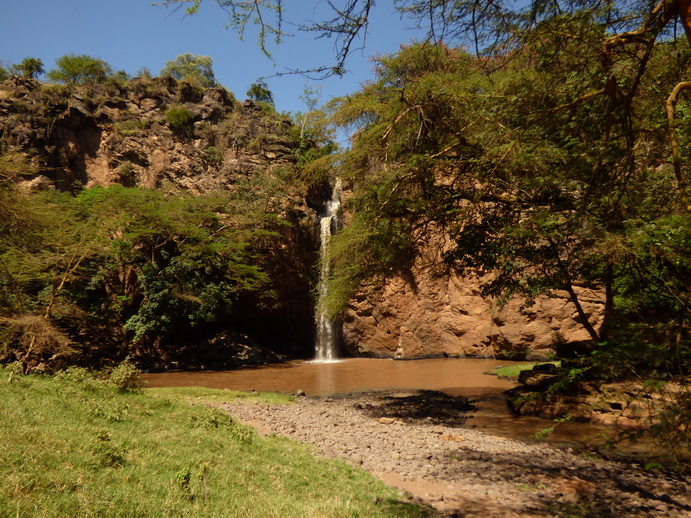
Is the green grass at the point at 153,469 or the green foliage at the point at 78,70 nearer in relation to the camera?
the green grass at the point at 153,469

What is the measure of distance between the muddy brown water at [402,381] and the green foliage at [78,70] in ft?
75.8

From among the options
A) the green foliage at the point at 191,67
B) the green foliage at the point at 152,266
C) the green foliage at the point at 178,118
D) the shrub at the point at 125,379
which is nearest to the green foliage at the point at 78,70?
the green foliage at the point at 178,118

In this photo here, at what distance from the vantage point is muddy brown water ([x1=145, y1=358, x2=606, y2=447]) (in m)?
8.18

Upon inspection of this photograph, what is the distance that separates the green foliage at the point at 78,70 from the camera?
1133 inches

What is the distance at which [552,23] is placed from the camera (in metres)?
3.71

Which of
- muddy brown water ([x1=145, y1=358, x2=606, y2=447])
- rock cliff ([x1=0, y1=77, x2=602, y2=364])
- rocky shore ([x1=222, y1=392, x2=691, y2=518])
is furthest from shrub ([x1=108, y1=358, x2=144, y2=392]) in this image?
rock cliff ([x1=0, y1=77, x2=602, y2=364])

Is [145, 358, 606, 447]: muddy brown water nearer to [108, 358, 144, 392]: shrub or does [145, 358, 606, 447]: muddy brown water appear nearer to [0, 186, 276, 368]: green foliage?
[0, 186, 276, 368]: green foliage

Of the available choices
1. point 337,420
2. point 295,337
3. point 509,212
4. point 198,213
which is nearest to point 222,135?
point 198,213

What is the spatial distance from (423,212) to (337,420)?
5226 mm

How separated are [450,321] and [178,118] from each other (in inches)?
888

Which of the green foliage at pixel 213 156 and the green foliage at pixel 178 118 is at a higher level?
the green foliage at pixel 178 118

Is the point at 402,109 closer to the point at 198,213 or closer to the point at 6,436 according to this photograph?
the point at 6,436

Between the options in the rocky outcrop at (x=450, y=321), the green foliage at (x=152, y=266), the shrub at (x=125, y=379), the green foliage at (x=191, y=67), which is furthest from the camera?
the green foliage at (x=191, y=67)

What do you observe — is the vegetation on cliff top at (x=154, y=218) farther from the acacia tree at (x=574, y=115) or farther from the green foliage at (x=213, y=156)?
the acacia tree at (x=574, y=115)
